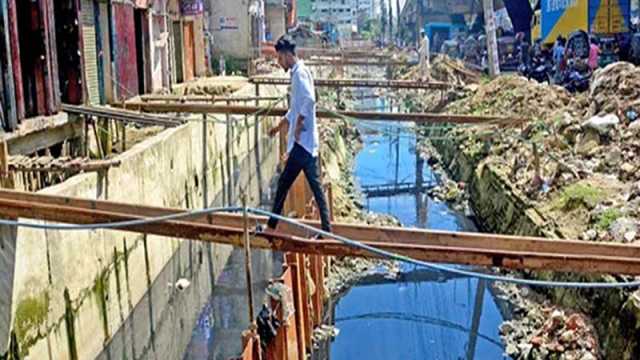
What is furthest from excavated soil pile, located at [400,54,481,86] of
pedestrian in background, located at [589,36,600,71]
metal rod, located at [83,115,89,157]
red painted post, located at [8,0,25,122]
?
red painted post, located at [8,0,25,122]

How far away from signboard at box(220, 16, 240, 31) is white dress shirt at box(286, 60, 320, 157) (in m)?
35.4

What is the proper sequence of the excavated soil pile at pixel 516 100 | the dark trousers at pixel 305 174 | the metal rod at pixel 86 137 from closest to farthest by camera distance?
the dark trousers at pixel 305 174
the metal rod at pixel 86 137
the excavated soil pile at pixel 516 100

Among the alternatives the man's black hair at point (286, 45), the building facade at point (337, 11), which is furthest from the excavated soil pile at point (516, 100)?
the building facade at point (337, 11)

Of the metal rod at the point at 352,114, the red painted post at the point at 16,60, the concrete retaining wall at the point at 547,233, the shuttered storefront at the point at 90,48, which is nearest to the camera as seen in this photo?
the concrete retaining wall at the point at 547,233

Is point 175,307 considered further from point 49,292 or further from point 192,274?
point 49,292

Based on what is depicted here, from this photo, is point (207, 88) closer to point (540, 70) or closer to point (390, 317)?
point (540, 70)

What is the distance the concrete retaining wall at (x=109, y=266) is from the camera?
8008mm

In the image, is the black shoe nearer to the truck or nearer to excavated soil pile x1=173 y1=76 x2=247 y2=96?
excavated soil pile x1=173 y1=76 x2=247 y2=96

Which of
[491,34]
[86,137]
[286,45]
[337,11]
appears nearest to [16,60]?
[86,137]

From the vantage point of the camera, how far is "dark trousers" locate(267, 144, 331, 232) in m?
6.51

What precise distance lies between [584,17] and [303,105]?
2143 centimetres

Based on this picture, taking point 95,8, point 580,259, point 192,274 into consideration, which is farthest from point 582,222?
point 95,8

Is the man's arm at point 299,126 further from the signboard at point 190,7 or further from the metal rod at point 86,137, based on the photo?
the signboard at point 190,7

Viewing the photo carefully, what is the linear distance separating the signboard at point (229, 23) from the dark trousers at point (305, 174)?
35.1 meters
